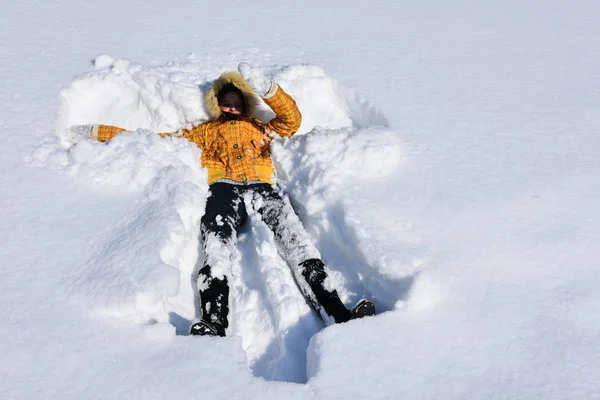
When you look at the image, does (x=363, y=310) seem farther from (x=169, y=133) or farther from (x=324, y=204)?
(x=169, y=133)

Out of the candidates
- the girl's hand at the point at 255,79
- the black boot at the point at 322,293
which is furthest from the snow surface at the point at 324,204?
the girl's hand at the point at 255,79

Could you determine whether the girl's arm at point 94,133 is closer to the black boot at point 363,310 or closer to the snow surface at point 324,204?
the snow surface at point 324,204

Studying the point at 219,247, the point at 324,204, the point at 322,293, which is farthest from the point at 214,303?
the point at 324,204

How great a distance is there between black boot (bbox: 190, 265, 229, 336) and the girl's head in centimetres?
114

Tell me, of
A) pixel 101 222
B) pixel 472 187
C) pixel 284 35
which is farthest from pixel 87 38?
pixel 472 187

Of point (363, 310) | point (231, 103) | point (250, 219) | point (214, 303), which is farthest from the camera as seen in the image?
point (231, 103)

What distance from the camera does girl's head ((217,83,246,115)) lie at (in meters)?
3.25

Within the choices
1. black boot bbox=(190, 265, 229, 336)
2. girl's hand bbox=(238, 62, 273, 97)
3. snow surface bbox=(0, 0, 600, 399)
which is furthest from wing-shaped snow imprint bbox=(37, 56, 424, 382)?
girl's hand bbox=(238, 62, 273, 97)

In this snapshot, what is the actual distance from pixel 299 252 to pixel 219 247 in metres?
0.37

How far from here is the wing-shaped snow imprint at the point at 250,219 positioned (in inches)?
88.9

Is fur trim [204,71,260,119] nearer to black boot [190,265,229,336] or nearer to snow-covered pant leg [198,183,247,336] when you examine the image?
snow-covered pant leg [198,183,247,336]

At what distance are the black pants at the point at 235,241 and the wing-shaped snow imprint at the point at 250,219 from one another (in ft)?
0.22

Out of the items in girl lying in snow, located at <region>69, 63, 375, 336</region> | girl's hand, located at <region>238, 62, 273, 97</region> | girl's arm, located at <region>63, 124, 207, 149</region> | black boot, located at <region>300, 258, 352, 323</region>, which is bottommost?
black boot, located at <region>300, 258, 352, 323</region>

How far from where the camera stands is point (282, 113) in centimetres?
306
